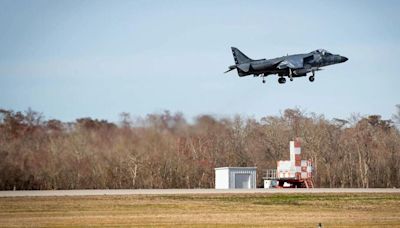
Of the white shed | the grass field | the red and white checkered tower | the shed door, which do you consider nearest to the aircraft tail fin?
the grass field

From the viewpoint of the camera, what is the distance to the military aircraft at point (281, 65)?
161 feet

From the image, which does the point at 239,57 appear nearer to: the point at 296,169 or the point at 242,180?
the point at 242,180

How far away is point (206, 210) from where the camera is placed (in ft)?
146

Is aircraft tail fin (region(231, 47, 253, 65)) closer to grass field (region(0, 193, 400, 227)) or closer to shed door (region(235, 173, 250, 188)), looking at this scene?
grass field (region(0, 193, 400, 227))

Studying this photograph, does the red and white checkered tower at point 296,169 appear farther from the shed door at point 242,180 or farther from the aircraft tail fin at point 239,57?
the aircraft tail fin at point 239,57

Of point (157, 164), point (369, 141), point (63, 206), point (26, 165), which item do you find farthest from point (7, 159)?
point (369, 141)

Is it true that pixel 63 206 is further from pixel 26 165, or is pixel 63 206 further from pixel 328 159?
pixel 328 159

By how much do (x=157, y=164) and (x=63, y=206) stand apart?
963 inches

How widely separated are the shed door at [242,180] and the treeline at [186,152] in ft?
12.9

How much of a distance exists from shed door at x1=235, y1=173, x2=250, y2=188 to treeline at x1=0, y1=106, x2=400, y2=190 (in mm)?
3931

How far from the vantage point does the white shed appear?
239ft

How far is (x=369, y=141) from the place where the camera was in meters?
97.1

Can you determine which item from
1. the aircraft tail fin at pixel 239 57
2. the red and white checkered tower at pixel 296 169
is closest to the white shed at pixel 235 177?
the red and white checkered tower at pixel 296 169

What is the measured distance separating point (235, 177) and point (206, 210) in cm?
2904
